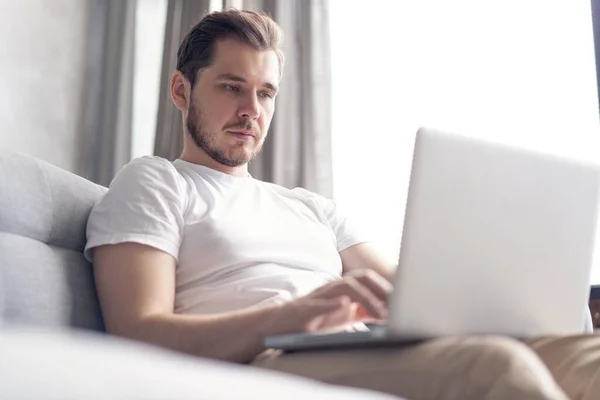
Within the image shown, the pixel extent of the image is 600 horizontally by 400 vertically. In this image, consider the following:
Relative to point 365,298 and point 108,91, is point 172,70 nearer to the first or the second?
point 108,91

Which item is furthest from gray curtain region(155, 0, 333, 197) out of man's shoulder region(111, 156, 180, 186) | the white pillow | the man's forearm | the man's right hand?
the white pillow

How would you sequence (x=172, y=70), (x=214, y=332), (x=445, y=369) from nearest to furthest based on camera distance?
1. (x=445, y=369)
2. (x=214, y=332)
3. (x=172, y=70)

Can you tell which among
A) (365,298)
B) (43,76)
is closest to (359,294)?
(365,298)

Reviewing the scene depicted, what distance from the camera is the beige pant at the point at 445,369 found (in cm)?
66

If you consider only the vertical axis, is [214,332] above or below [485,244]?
below

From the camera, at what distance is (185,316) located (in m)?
1.07

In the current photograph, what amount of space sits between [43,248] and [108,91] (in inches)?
58.9

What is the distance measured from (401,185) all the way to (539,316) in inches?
58.9

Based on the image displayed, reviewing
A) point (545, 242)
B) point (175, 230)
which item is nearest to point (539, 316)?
point (545, 242)

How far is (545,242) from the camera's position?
2.98 feet

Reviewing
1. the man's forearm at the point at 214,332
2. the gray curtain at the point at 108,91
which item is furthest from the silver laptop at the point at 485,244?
the gray curtain at the point at 108,91

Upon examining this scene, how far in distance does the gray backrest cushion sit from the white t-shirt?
0.17ft

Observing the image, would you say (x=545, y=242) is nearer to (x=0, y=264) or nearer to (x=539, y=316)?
(x=539, y=316)

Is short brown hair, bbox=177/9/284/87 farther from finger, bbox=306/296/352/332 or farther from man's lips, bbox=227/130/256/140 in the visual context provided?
finger, bbox=306/296/352/332
